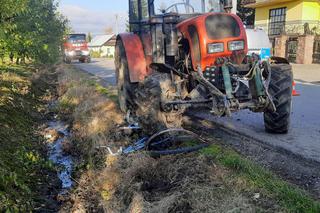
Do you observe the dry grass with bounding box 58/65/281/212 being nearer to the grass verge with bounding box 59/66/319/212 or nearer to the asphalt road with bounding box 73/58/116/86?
the grass verge with bounding box 59/66/319/212

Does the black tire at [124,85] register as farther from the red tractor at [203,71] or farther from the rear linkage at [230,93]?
the rear linkage at [230,93]

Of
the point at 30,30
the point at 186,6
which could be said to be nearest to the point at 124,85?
the point at 186,6

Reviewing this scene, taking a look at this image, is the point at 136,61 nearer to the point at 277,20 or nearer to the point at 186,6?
the point at 186,6

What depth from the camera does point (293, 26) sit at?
27531 mm

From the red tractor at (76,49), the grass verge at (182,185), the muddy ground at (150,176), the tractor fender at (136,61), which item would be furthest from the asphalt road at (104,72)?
the grass verge at (182,185)

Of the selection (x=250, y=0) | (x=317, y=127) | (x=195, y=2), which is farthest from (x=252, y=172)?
(x=250, y=0)

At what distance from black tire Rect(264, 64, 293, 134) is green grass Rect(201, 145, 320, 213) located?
1175 millimetres

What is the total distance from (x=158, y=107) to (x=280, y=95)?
1881 millimetres

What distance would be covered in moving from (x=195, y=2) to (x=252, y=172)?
364 centimetres

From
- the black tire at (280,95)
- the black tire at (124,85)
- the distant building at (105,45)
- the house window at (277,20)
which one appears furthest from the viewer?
A: the distant building at (105,45)

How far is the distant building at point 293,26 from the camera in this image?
80.4 ft

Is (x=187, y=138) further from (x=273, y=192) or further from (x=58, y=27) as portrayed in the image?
(x=58, y=27)

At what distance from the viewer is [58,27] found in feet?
68.4

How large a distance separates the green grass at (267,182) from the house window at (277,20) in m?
25.9
